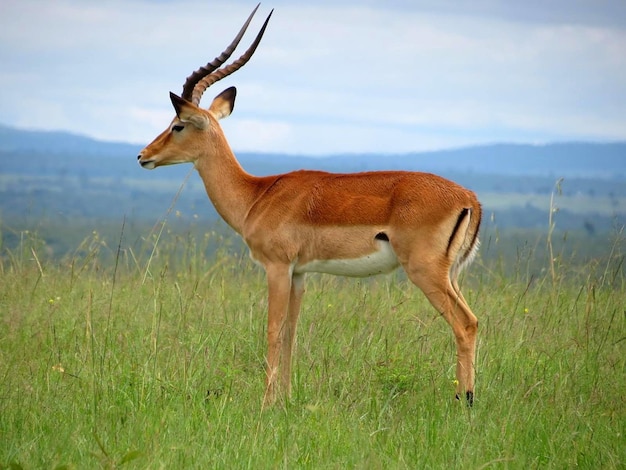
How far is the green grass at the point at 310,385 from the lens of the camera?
177 inches

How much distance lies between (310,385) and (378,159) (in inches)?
4211

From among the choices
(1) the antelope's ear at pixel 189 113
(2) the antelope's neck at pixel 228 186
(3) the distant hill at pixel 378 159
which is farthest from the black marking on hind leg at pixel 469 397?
(3) the distant hill at pixel 378 159

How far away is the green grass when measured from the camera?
450 centimetres

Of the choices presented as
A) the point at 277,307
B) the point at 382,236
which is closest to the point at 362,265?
the point at 382,236

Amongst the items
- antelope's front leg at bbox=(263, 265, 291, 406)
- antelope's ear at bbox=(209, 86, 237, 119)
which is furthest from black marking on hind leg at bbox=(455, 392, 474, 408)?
antelope's ear at bbox=(209, 86, 237, 119)

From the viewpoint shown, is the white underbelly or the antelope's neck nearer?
the white underbelly

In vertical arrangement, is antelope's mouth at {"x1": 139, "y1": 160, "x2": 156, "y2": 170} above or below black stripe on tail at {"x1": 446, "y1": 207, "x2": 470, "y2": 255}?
above

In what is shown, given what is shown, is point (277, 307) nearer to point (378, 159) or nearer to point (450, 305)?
point (450, 305)

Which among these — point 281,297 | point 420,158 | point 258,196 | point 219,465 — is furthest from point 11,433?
point 420,158

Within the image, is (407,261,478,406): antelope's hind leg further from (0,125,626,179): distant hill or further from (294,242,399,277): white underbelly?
(0,125,626,179): distant hill

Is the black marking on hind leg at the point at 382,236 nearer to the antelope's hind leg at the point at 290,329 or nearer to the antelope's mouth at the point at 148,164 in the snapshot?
the antelope's hind leg at the point at 290,329

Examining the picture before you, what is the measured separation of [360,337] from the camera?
6215 mm

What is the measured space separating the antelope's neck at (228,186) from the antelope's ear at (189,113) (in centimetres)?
22

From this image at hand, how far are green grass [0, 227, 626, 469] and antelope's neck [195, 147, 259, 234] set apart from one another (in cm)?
73
